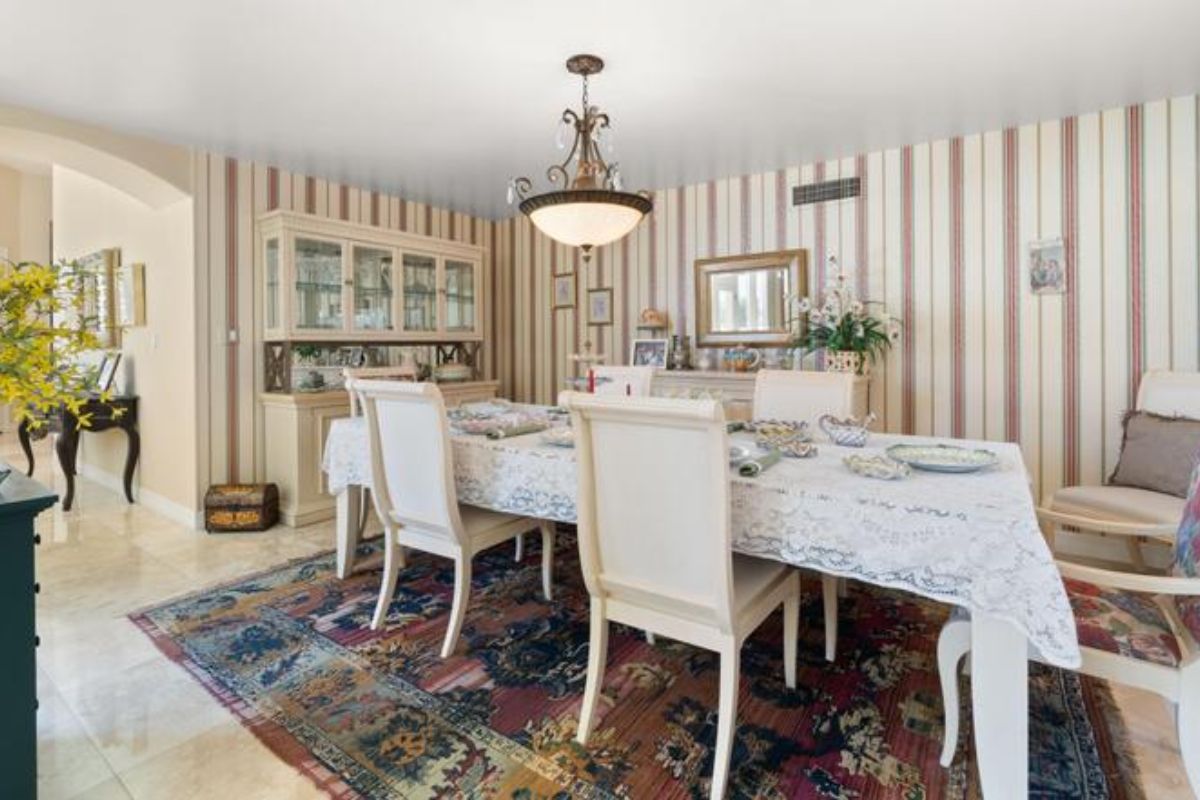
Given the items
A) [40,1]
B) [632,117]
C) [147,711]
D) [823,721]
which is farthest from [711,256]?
[147,711]

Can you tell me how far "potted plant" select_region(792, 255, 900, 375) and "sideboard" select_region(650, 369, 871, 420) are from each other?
15 centimetres

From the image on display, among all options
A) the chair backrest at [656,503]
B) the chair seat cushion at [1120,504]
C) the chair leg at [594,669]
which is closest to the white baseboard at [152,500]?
the chair leg at [594,669]

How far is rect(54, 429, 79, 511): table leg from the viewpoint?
13.4ft

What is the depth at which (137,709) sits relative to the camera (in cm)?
188

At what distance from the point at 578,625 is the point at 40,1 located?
9.48 ft

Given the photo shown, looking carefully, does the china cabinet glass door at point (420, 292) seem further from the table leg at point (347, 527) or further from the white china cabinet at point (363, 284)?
the table leg at point (347, 527)

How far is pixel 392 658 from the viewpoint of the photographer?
2195mm

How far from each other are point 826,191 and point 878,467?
268cm

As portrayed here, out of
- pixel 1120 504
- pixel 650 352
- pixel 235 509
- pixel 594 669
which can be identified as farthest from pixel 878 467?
pixel 235 509

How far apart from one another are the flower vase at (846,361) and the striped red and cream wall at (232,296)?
3.58 meters

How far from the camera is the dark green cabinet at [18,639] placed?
1.29 metres

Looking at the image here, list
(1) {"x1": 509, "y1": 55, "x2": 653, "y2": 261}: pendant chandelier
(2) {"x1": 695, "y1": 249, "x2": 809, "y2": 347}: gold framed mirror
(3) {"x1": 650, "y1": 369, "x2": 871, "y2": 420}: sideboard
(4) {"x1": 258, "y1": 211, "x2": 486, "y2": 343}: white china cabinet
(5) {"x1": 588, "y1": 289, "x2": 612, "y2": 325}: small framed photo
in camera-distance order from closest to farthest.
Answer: (1) {"x1": 509, "y1": 55, "x2": 653, "y2": 261}: pendant chandelier
(3) {"x1": 650, "y1": 369, "x2": 871, "y2": 420}: sideboard
(4) {"x1": 258, "y1": 211, "x2": 486, "y2": 343}: white china cabinet
(2) {"x1": 695, "y1": 249, "x2": 809, "y2": 347}: gold framed mirror
(5) {"x1": 588, "y1": 289, "x2": 612, "y2": 325}: small framed photo

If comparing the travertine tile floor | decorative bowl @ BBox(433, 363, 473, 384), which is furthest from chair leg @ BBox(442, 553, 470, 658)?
decorative bowl @ BBox(433, 363, 473, 384)

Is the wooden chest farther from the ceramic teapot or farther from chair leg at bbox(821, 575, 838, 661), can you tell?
chair leg at bbox(821, 575, 838, 661)
